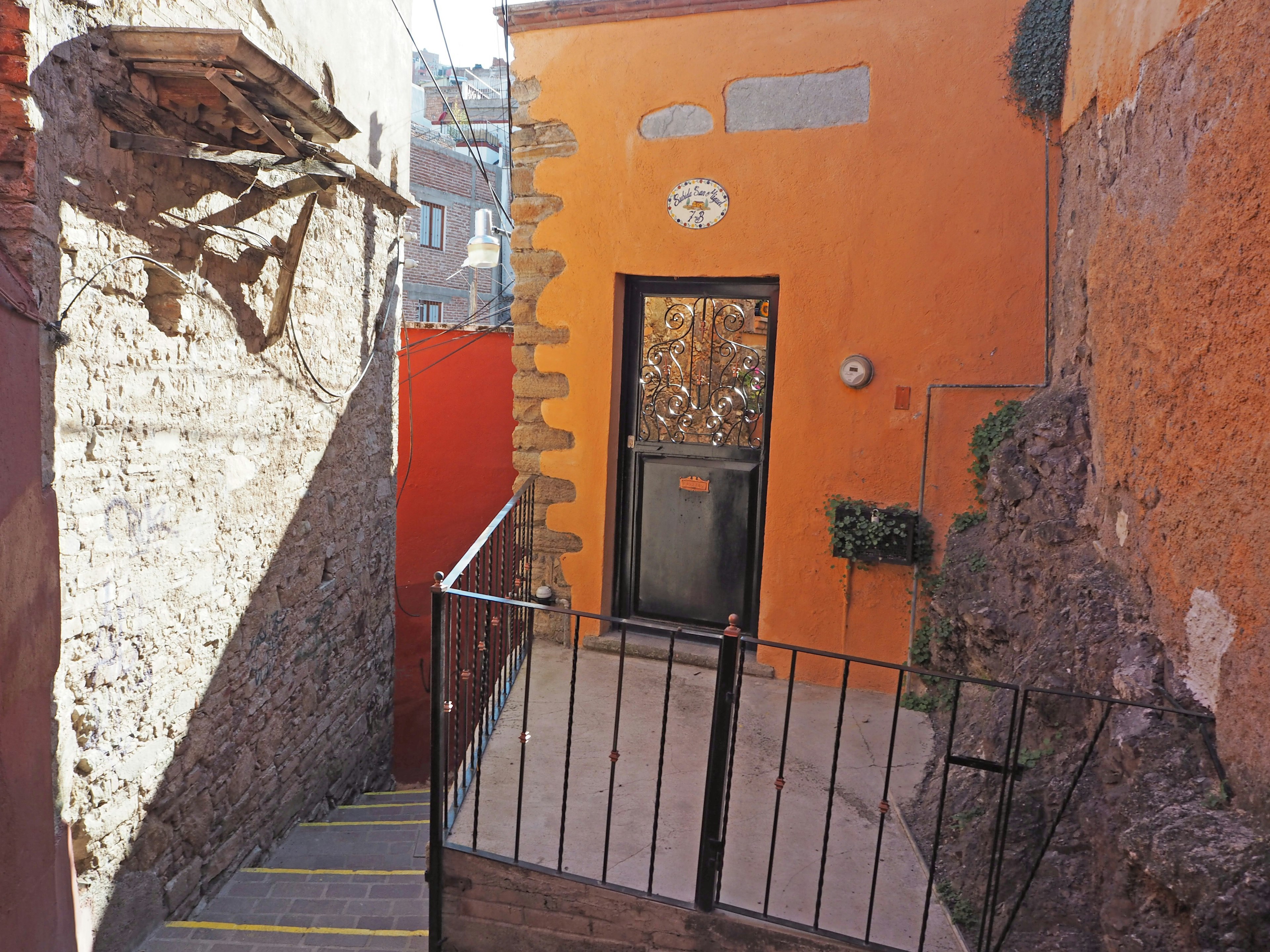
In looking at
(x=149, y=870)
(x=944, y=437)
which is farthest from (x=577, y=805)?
(x=944, y=437)

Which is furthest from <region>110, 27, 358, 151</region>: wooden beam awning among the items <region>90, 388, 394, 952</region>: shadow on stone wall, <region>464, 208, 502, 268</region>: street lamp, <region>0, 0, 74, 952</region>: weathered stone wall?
<region>464, 208, 502, 268</region>: street lamp

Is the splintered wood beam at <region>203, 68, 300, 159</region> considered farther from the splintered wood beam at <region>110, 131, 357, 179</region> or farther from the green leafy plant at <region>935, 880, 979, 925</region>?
the green leafy plant at <region>935, 880, 979, 925</region>

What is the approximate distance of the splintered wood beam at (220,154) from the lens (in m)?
2.94

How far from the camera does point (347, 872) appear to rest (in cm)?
404

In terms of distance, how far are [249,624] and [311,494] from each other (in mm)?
890

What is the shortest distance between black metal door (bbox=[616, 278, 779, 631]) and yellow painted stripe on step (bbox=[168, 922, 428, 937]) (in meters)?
2.26

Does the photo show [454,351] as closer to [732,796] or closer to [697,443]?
[697,443]

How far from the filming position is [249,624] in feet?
13.4

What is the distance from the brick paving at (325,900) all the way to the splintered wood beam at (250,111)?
3107 millimetres

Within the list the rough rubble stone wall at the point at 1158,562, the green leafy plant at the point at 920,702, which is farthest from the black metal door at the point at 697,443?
the rough rubble stone wall at the point at 1158,562

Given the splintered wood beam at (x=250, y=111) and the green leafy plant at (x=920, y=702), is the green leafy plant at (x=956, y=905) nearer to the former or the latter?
the green leafy plant at (x=920, y=702)

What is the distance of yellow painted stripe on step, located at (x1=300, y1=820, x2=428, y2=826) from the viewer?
4.74m

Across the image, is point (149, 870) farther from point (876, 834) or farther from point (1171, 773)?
point (1171, 773)

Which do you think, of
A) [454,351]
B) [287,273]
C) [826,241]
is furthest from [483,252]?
[826,241]
